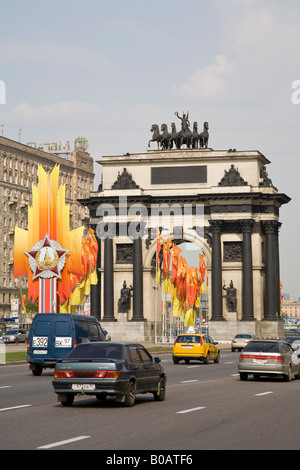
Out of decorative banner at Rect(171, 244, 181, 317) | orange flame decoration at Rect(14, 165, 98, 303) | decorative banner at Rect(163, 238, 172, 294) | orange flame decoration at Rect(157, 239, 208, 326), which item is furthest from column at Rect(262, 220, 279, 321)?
orange flame decoration at Rect(14, 165, 98, 303)

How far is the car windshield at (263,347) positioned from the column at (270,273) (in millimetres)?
48956

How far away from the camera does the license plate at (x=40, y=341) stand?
34.3 m

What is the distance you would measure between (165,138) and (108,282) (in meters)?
14.2

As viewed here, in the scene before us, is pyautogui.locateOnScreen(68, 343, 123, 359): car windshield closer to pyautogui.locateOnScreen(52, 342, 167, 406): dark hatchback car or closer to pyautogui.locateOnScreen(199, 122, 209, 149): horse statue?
pyautogui.locateOnScreen(52, 342, 167, 406): dark hatchback car

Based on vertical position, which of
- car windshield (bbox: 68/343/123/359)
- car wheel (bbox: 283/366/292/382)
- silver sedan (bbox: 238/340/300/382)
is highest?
car windshield (bbox: 68/343/123/359)

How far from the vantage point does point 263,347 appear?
31.2 m

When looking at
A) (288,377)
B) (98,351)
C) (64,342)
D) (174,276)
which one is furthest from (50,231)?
(98,351)

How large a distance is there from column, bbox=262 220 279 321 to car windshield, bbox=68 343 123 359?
59716 mm

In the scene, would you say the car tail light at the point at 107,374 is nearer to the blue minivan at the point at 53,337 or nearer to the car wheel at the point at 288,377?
the car wheel at the point at 288,377

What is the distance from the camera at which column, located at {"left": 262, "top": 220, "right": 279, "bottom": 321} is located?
80.2 m

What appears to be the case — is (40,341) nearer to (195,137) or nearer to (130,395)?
(130,395)

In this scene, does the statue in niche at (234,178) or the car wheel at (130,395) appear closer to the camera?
the car wheel at (130,395)

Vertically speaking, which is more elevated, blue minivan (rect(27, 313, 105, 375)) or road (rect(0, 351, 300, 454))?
blue minivan (rect(27, 313, 105, 375))

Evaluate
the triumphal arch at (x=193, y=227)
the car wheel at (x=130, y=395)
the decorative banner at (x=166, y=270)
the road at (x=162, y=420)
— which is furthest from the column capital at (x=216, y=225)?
the car wheel at (x=130, y=395)
